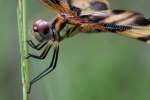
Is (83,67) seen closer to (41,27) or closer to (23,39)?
(41,27)

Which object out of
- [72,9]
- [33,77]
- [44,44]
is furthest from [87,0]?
[33,77]

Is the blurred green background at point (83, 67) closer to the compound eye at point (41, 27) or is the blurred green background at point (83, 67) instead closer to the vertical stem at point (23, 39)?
the compound eye at point (41, 27)

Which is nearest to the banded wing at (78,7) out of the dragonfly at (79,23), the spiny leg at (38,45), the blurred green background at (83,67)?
the dragonfly at (79,23)

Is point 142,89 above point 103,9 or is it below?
below

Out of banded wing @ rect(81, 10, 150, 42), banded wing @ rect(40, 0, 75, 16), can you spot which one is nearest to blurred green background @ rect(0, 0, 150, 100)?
banded wing @ rect(40, 0, 75, 16)

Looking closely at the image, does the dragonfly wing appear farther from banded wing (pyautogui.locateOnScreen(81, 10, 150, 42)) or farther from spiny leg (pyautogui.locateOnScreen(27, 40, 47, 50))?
spiny leg (pyautogui.locateOnScreen(27, 40, 47, 50))

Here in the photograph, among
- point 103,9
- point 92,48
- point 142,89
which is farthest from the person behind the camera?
point 92,48

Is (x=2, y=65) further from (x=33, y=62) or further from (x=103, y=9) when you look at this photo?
(x=103, y=9)

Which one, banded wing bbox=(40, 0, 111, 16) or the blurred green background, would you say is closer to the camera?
banded wing bbox=(40, 0, 111, 16)
